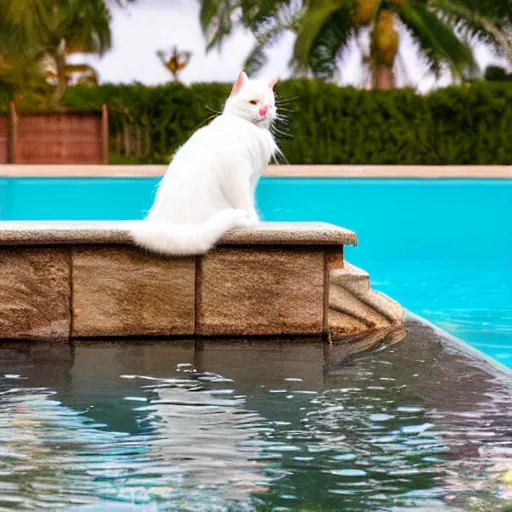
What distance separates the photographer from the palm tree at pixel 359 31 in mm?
21906

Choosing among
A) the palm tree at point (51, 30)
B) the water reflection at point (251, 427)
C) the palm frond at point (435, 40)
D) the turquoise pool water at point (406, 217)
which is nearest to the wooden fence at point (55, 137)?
the palm tree at point (51, 30)

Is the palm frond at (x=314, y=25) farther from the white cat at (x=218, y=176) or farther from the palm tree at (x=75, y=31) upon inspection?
the white cat at (x=218, y=176)

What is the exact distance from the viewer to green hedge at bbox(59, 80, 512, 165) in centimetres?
1950

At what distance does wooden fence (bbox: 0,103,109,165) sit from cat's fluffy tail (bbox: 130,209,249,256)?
A: 54.4ft

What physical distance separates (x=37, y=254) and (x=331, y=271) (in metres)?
1.17

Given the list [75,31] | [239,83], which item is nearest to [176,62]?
[75,31]

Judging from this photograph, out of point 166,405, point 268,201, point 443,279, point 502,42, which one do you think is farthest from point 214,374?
point 502,42

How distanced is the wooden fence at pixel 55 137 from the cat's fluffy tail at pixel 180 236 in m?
16.6

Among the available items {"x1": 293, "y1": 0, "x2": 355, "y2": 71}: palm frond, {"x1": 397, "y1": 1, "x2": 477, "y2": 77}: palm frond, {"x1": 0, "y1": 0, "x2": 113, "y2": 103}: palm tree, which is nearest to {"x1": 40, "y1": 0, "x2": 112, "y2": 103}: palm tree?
{"x1": 0, "y1": 0, "x2": 113, "y2": 103}: palm tree

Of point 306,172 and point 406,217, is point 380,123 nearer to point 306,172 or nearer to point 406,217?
point 306,172

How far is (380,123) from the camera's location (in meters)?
19.5

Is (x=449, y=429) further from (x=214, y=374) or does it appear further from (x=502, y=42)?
(x=502, y=42)

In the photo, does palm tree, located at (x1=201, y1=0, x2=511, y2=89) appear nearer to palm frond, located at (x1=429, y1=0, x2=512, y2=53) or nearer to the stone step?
palm frond, located at (x1=429, y1=0, x2=512, y2=53)

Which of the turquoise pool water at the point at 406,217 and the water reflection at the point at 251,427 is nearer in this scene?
the water reflection at the point at 251,427
